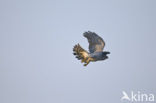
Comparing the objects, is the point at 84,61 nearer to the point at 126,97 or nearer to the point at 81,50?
the point at 81,50

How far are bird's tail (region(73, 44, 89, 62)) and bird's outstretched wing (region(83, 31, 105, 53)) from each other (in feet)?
2.18

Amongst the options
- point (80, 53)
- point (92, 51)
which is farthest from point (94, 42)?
point (80, 53)

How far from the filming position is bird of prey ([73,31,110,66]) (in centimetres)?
1513

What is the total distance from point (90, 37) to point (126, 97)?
959 centimetres

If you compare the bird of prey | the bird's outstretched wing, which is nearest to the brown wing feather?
the bird of prey

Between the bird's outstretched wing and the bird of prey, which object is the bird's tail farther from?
the bird's outstretched wing

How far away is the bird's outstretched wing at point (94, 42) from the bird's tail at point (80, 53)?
0.66 m

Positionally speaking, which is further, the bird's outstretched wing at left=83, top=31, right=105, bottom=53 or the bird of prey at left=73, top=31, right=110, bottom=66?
the bird's outstretched wing at left=83, top=31, right=105, bottom=53

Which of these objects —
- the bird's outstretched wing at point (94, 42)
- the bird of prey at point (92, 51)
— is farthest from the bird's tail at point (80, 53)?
the bird's outstretched wing at point (94, 42)

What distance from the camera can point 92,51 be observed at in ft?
51.5

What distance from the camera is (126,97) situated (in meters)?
23.0

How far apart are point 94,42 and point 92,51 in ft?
2.24

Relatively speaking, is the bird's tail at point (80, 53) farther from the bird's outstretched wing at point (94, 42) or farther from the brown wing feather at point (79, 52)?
the bird's outstretched wing at point (94, 42)

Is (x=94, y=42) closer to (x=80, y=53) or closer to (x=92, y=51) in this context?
(x=92, y=51)
